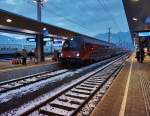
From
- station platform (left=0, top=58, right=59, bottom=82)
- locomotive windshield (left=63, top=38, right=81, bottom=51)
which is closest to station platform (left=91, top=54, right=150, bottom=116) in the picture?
station platform (left=0, top=58, right=59, bottom=82)

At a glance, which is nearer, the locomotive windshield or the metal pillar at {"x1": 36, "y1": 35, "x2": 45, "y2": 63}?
the locomotive windshield

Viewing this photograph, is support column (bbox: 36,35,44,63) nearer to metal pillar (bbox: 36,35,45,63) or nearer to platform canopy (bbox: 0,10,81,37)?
metal pillar (bbox: 36,35,45,63)

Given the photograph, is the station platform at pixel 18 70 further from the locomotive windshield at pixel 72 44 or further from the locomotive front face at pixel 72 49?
the locomotive windshield at pixel 72 44

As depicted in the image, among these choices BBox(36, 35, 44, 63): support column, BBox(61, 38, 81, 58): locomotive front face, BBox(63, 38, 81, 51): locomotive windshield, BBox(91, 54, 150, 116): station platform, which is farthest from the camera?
BBox(36, 35, 44, 63): support column

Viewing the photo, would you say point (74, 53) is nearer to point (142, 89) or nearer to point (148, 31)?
point (148, 31)

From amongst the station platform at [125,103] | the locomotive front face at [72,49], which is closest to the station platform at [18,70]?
the locomotive front face at [72,49]

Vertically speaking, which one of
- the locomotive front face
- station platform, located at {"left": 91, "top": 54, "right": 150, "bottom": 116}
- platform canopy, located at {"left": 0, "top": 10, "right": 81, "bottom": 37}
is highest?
platform canopy, located at {"left": 0, "top": 10, "right": 81, "bottom": 37}

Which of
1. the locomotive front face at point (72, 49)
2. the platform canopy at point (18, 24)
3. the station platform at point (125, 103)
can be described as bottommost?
the station platform at point (125, 103)

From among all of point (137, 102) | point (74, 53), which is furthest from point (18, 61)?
point (137, 102)

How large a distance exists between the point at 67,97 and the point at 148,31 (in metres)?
25.3

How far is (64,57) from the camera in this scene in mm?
27391

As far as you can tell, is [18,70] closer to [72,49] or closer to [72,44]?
[72,49]

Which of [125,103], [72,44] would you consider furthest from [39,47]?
[125,103]

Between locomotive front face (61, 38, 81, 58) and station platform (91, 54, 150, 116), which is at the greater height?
locomotive front face (61, 38, 81, 58)
